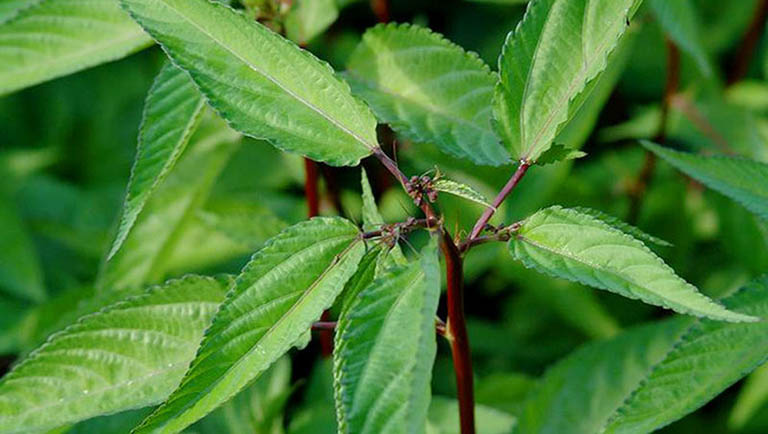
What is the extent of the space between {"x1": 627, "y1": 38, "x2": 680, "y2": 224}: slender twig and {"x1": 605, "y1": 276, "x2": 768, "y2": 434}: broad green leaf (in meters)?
0.98

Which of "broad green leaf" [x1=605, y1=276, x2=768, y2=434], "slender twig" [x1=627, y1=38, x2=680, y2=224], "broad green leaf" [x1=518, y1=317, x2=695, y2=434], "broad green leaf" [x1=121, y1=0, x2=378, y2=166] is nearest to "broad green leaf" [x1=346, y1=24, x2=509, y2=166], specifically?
"broad green leaf" [x1=121, y1=0, x2=378, y2=166]

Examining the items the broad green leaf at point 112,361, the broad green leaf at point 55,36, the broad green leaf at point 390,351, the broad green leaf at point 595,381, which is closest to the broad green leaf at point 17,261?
the broad green leaf at point 55,36

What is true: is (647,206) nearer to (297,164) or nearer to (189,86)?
(297,164)

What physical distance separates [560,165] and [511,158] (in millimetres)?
836

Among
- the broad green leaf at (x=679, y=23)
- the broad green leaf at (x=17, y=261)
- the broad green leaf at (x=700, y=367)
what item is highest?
the broad green leaf at (x=679, y=23)

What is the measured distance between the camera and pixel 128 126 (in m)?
2.91

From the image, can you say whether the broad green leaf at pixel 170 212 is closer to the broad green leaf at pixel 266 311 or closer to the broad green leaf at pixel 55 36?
the broad green leaf at pixel 55 36

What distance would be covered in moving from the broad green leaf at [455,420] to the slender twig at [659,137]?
751mm

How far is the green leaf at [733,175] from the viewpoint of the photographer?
1162 millimetres

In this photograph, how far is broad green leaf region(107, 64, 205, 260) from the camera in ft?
3.65

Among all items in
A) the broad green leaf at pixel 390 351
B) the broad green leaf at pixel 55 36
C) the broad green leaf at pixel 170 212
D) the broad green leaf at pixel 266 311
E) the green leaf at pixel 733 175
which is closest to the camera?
the broad green leaf at pixel 390 351

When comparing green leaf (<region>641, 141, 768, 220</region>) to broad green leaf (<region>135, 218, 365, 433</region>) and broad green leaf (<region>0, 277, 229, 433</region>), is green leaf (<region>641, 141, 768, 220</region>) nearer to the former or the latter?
broad green leaf (<region>135, 218, 365, 433</region>)

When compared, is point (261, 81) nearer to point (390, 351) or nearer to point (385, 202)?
point (390, 351)

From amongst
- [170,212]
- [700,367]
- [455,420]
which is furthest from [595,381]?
[170,212]
